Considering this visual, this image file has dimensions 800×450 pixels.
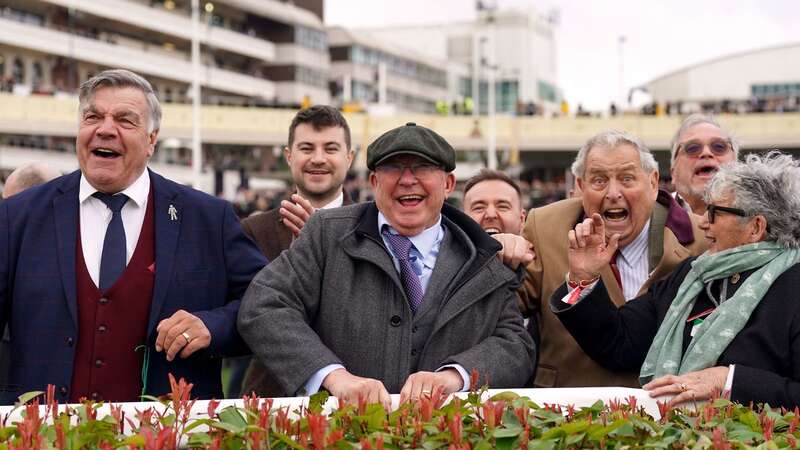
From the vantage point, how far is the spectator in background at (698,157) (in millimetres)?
7203

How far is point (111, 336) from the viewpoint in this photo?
4.82 meters

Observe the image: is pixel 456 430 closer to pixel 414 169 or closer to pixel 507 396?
pixel 507 396

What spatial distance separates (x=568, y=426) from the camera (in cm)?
340

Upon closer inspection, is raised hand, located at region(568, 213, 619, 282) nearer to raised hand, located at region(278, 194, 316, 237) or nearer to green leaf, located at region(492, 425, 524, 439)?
raised hand, located at region(278, 194, 316, 237)

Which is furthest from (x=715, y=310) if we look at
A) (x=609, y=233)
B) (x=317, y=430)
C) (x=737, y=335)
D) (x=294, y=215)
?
(x=317, y=430)

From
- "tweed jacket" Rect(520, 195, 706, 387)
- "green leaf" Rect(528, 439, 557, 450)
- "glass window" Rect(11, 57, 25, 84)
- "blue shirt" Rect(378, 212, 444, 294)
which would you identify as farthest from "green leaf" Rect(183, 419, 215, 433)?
"glass window" Rect(11, 57, 25, 84)

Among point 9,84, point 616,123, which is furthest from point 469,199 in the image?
point 616,123

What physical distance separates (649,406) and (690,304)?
3.28 feet

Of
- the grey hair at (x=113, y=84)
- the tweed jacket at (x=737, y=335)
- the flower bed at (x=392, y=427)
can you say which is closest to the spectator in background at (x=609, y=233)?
the tweed jacket at (x=737, y=335)

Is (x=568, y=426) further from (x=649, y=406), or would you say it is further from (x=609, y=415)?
(x=649, y=406)

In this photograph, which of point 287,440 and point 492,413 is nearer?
point 287,440

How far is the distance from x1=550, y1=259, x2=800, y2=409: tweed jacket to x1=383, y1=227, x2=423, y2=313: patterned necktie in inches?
29.0

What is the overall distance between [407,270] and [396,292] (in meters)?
0.14

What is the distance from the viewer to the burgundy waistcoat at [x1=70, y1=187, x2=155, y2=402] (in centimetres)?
482
